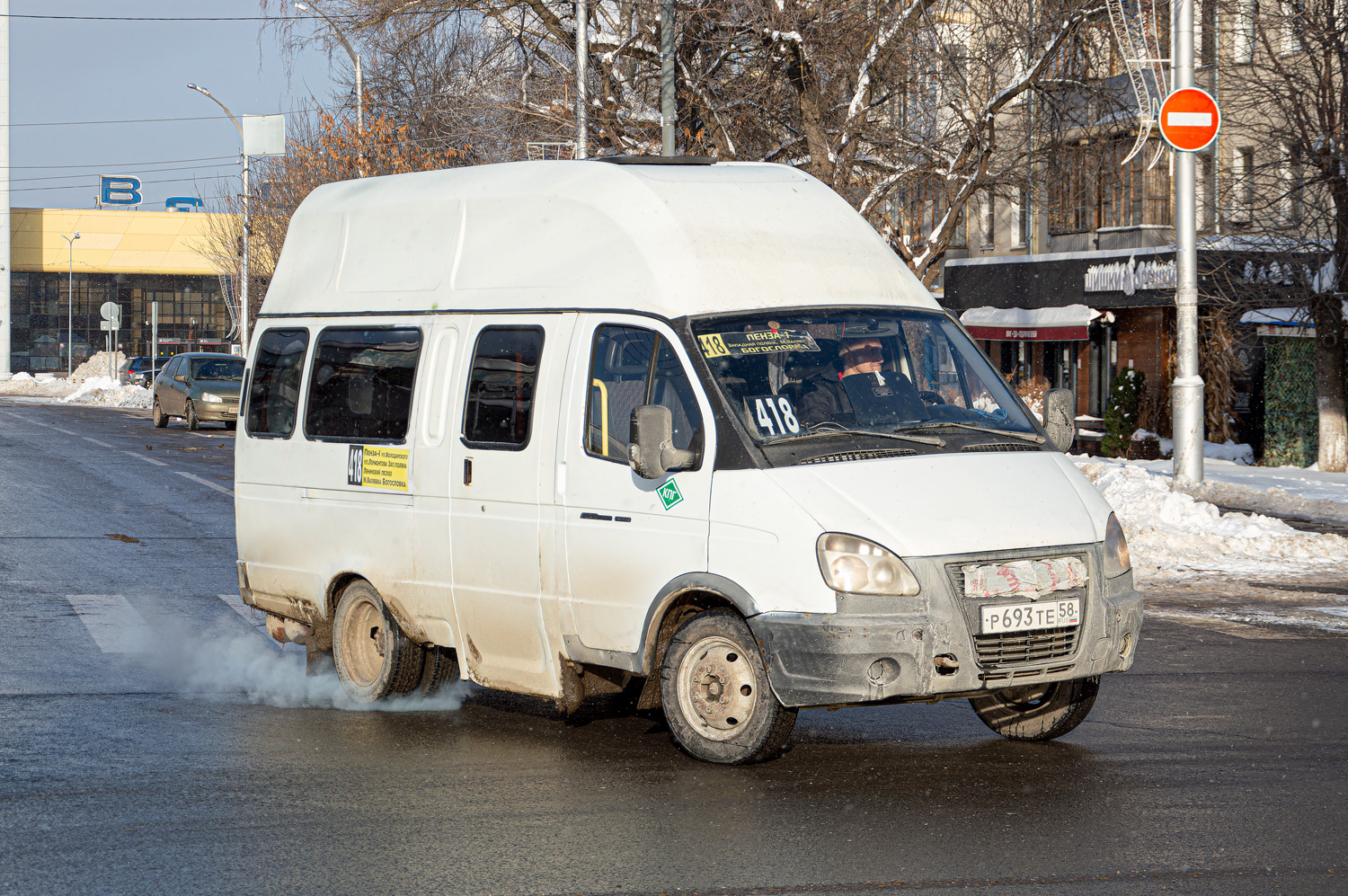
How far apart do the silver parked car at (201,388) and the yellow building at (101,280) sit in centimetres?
6012

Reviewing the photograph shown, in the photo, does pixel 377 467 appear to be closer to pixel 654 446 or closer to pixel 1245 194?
pixel 654 446

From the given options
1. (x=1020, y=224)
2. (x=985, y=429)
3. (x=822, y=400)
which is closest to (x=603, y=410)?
(x=822, y=400)

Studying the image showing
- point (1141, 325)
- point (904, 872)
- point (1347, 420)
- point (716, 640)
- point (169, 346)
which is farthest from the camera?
point (169, 346)

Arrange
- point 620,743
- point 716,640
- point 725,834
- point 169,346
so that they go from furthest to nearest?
point 169,346, point 620,743, point 716,640, point 725,834

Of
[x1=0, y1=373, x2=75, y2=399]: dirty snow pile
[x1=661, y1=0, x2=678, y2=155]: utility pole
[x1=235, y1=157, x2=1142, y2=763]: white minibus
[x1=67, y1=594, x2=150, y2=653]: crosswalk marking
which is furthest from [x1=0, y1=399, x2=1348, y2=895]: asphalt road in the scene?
[x1=0, y1=373, x2=75, y2=399]: dirty snow pile

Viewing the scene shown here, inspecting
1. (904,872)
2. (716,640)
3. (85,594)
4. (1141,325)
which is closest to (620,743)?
(716,640)

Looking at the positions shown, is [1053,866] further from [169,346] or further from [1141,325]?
[169,346]

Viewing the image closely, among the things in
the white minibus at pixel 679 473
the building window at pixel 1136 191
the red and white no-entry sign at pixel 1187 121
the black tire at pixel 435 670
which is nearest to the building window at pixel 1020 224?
the building window at pixel 1136 191

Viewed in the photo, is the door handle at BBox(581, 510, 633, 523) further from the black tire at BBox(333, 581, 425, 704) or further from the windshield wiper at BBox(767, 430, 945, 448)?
the black tire at BBox(333, 581, 425, 704)

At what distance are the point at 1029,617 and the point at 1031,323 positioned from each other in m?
29.9

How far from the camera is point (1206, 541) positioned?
48.5 ft

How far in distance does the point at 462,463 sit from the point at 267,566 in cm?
188

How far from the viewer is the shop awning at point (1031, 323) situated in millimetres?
34094

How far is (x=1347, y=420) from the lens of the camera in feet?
86.4
